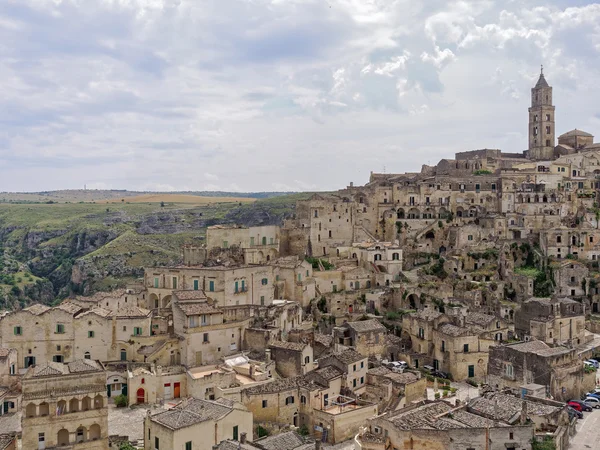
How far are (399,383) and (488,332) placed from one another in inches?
374

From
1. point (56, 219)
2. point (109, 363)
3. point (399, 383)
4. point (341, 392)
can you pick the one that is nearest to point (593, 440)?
point (399, 383)

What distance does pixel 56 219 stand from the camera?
487 feet

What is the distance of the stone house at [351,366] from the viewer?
3747 centimetres

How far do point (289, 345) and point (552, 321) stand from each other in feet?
64.9

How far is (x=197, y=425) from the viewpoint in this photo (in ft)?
95.3

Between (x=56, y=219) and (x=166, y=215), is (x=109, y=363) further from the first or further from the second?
(x=56, y=219)

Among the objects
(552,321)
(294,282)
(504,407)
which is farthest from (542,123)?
(504,407)

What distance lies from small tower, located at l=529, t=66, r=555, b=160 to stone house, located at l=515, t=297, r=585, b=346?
42.9 m

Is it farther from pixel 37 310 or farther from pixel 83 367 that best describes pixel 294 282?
pixel 83 367

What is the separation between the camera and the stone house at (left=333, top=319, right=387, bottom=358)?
42.8m

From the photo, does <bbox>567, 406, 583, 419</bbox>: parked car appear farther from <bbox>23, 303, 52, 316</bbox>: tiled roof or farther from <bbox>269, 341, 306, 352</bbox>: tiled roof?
<bbox>23, 303, 52, 316</bbox>: tiled roof

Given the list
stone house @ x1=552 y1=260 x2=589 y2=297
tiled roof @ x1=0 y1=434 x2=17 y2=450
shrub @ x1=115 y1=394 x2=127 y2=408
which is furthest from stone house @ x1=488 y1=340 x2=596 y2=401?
tiled roof @ x1=0 y1=434 x2=17 y2=450

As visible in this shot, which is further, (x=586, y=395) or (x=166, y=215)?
(x=166, y=215)

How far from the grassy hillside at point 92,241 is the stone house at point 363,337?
45400mm
